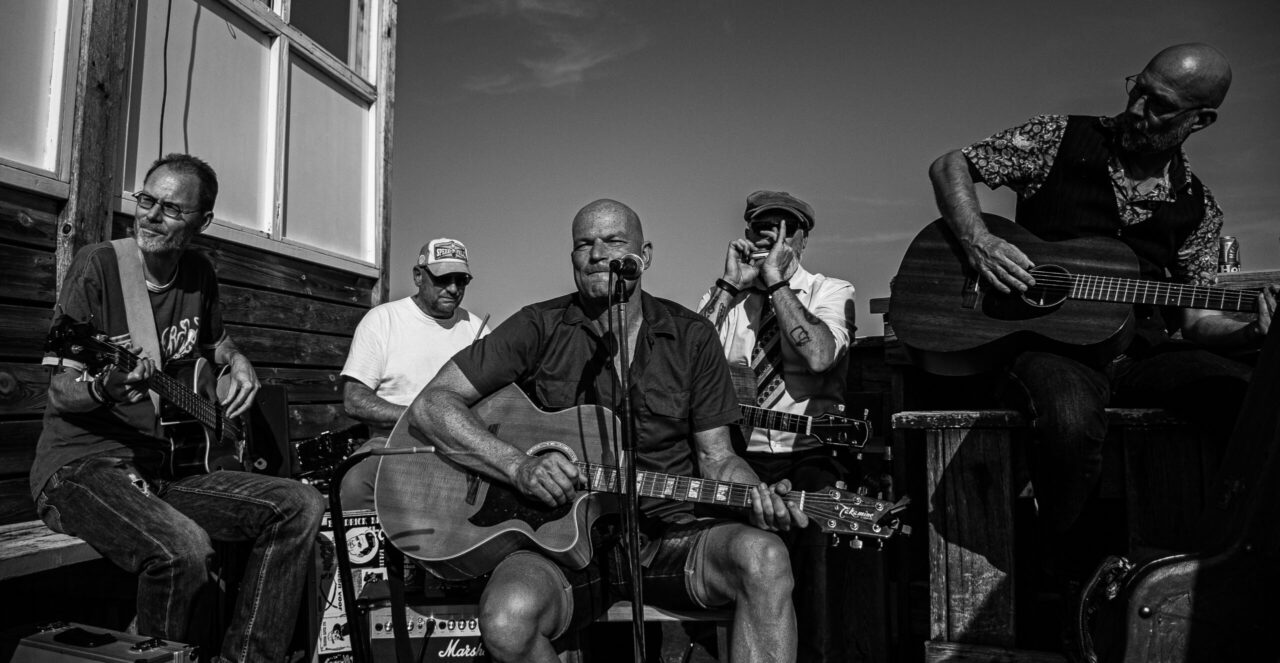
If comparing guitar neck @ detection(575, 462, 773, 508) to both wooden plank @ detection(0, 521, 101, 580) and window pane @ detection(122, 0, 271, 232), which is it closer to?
wooden plank @ detection(0, 521, 101, 580)

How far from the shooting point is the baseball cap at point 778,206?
4.29m

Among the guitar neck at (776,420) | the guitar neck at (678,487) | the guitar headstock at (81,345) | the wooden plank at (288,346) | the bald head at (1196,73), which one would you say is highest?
the bald head at (1196,73)

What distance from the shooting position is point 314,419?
5824mm

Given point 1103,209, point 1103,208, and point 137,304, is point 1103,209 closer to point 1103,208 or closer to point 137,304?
point 1103,208

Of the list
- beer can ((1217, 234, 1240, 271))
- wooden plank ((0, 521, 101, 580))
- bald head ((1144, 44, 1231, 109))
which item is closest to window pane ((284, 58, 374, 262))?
wooden plank ((0, 521, 101, 580))

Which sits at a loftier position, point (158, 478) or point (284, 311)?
point (284, 311)

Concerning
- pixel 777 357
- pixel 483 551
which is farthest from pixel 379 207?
pixel 483 551

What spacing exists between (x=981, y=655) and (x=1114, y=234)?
1.75m

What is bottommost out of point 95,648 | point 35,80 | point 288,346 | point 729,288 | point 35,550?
point 95,648

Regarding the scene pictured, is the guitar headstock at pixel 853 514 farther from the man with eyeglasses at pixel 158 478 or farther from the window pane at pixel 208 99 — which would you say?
the window pane at pixel 208 99

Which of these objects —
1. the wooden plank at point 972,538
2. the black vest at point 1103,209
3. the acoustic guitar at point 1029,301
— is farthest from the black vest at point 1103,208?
the wooden plank at point 972,538

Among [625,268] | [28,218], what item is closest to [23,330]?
[28,218]

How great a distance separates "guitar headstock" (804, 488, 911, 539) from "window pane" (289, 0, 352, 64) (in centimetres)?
517

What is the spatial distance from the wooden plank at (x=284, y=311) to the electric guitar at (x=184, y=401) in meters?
1.35
